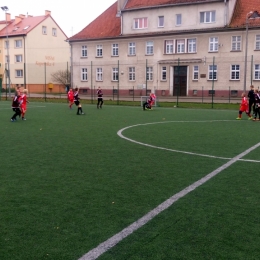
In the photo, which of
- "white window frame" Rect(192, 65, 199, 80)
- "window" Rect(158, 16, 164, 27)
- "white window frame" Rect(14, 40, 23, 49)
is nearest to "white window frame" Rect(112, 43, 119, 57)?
"window" Rect(158, 16, 164, 27)

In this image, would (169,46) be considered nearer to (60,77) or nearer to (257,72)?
(257,72)

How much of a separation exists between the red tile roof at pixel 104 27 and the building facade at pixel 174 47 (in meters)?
0.15

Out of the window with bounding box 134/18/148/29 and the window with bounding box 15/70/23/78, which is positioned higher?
the window with bounding box 134/18/148/29

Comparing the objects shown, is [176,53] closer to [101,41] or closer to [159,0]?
[159,0]

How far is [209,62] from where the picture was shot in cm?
4269

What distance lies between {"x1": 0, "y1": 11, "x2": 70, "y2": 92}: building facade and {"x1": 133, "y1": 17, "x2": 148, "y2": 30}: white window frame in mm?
16398

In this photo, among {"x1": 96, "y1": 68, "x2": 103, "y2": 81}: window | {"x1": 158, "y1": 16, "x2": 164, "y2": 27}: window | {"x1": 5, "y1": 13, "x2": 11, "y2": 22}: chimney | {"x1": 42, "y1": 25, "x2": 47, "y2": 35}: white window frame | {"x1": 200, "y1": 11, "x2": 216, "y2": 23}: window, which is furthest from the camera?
{"x1": 5, "y1": 13, "x2": 11, "y2": 22}: chimney

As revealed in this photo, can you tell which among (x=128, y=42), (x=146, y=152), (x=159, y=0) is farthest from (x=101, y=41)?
(x=146, y=152)

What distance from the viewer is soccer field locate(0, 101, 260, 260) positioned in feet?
13.6

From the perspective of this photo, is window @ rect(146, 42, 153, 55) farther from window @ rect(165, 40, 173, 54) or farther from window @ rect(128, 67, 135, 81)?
window @ rect(128, 67, 135, 81)

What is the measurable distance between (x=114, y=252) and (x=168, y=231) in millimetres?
873

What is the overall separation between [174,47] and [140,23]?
584 cm

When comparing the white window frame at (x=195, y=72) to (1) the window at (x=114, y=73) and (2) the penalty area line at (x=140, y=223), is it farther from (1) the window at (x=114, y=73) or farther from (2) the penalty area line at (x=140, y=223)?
(2) the penalty area line at (x=140, y=223)

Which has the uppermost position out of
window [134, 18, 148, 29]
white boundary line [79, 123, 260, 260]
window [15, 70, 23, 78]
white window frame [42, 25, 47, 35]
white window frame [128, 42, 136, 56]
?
white window frame [42, 25, 47, 35]
